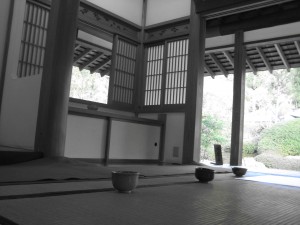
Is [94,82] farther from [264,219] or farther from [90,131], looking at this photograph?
[264,219]

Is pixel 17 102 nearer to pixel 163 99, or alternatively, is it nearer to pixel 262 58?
pixel 163 99

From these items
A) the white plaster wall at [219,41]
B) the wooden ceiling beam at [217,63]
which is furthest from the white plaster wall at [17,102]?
the wooden ceiling beam at [217,63]

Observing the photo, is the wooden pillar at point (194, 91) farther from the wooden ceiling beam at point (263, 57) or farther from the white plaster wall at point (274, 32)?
the wooden ceiling beam at point (263, 57)

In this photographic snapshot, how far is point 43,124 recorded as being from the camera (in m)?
3.07

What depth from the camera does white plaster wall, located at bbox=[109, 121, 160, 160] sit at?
468 cm

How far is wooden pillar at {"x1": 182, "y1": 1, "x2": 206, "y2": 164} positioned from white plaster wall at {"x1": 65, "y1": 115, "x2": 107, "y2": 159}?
4.44 feet

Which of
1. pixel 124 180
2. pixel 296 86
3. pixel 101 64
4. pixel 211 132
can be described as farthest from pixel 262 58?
pixel 296 86

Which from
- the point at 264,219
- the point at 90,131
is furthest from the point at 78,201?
the point at 90,131

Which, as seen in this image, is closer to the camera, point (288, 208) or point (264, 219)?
point (264, 219)

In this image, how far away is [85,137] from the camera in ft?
14.0

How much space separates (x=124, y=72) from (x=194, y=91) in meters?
1.47

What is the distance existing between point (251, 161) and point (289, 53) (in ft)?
17.9

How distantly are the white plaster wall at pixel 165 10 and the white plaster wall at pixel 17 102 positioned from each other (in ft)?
8.47

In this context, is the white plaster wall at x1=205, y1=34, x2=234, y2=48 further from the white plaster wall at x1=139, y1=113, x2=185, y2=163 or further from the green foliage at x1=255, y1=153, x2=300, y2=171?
the green foliage at x1=255, y1=153, x2=300, y2=171
